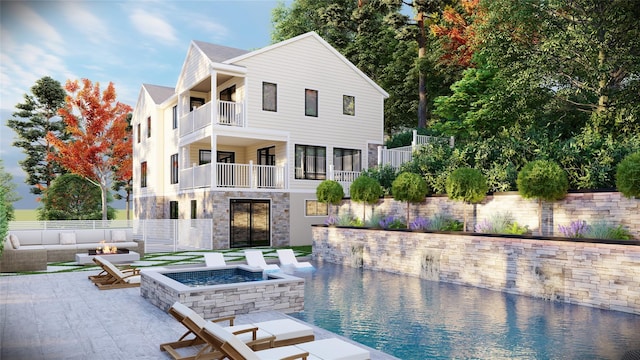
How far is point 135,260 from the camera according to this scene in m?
16.8

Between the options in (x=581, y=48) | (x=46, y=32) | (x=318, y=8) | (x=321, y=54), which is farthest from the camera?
(x=318, y=8)

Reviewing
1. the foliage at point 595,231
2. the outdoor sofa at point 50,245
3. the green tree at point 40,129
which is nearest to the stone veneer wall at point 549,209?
the foliage at point 595,231

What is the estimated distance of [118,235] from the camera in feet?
60.1

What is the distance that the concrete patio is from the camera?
6.56 metres

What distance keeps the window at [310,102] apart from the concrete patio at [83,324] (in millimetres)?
14673

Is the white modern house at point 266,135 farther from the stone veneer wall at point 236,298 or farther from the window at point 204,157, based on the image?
the stone veneer wall at point 236,298

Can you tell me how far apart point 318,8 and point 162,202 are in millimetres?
19584

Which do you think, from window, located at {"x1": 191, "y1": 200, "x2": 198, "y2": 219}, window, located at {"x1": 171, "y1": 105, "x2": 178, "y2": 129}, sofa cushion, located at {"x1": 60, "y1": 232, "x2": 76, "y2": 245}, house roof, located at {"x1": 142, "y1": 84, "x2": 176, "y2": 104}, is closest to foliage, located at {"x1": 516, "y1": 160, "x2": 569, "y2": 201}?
sofa cushion, located at {"x1": 60, "y1": 232, "x2": 76, "y2": 245}

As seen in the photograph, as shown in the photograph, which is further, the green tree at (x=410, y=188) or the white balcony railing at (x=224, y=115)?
the white balcony railing at (x=224, y=115)

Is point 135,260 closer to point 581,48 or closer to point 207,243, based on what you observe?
point 207,243

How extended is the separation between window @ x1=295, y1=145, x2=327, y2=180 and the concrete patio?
43.9 ft

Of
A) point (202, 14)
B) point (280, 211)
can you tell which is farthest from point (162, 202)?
point (202, 14)

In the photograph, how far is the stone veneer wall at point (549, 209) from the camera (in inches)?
437

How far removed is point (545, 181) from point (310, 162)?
13.8 m
